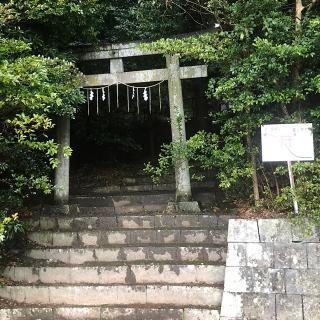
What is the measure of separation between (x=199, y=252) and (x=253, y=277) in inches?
36.8

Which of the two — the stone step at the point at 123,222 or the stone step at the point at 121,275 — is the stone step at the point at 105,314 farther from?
the stone step at the point at 123,222

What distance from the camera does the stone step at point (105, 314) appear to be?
454 cm

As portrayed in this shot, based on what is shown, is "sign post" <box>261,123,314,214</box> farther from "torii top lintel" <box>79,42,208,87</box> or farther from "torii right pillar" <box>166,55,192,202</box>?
"torii top lintel" <box>79,42,208,87</box>

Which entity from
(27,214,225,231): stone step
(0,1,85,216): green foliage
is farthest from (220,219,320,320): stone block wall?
(0,1,85,216): green foliage

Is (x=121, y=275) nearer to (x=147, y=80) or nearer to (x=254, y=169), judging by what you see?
(x=254, y=169)

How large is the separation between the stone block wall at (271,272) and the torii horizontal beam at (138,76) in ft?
9.47

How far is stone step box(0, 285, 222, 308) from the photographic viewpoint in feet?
15.5

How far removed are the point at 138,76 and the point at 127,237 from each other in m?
2.82

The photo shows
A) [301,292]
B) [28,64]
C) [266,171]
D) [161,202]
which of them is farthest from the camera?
[161,202]

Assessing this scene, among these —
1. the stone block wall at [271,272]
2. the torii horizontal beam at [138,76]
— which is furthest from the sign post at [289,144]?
the torii horizontal beam at [138,76]

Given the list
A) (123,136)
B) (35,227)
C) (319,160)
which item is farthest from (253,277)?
(123,136)

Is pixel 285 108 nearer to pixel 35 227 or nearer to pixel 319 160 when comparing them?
pixel 319 160

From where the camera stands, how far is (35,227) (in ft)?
20.4

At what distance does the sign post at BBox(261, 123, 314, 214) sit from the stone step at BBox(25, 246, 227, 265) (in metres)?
1.35
